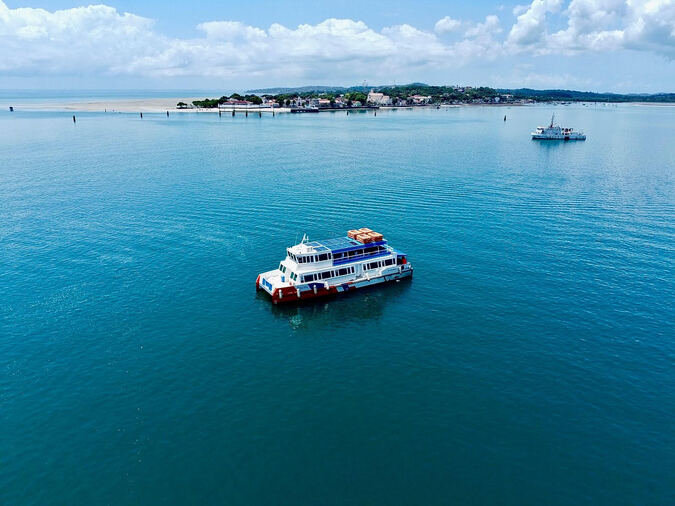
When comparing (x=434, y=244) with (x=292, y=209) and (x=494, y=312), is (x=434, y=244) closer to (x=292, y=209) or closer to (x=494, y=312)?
(x=494, y=312)

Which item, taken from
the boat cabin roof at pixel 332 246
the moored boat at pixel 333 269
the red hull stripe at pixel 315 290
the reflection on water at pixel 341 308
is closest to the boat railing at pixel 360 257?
the moored boat at pixel 333 269

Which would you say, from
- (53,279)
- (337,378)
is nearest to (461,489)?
(337,378)

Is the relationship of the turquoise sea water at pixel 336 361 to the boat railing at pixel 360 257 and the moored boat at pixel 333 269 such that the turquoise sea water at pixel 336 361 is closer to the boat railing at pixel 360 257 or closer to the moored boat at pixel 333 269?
the moored boat at pixel 333 269

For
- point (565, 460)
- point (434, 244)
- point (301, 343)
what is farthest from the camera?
point (434, 244)

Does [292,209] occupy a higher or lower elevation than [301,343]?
higher

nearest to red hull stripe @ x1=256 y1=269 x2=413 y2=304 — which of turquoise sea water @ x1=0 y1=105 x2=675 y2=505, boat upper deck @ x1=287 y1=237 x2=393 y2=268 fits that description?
turquoise sea water @ x1=0 y1=105 x2=675 y2=505

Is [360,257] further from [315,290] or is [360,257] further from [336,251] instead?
[315,290]
